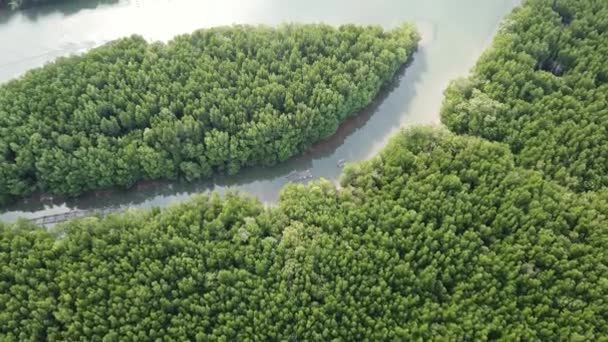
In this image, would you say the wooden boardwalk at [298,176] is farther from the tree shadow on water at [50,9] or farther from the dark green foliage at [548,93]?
the tree shadow on water at [50,9]

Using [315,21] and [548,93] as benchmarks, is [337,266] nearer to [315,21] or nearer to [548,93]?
[548,93]

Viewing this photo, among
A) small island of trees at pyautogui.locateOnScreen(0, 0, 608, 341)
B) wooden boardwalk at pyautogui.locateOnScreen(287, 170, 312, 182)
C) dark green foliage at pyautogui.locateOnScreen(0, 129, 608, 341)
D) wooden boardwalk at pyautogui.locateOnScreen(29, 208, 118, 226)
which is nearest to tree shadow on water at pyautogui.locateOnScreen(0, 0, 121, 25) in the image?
wooden boardwalk at pyautogui.locateOnScreen(29, 208, 118, 226)

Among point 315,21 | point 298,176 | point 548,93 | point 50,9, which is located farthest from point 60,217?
point 548,93

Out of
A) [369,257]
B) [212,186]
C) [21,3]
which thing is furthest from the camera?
[21,3]

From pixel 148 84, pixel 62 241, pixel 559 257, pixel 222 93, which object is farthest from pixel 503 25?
pixel 62 241

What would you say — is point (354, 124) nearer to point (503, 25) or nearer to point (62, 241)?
point (503, 25)

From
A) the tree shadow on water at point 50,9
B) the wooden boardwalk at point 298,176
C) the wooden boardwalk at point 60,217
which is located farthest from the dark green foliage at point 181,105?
the tree shadow on water at point 50,9
